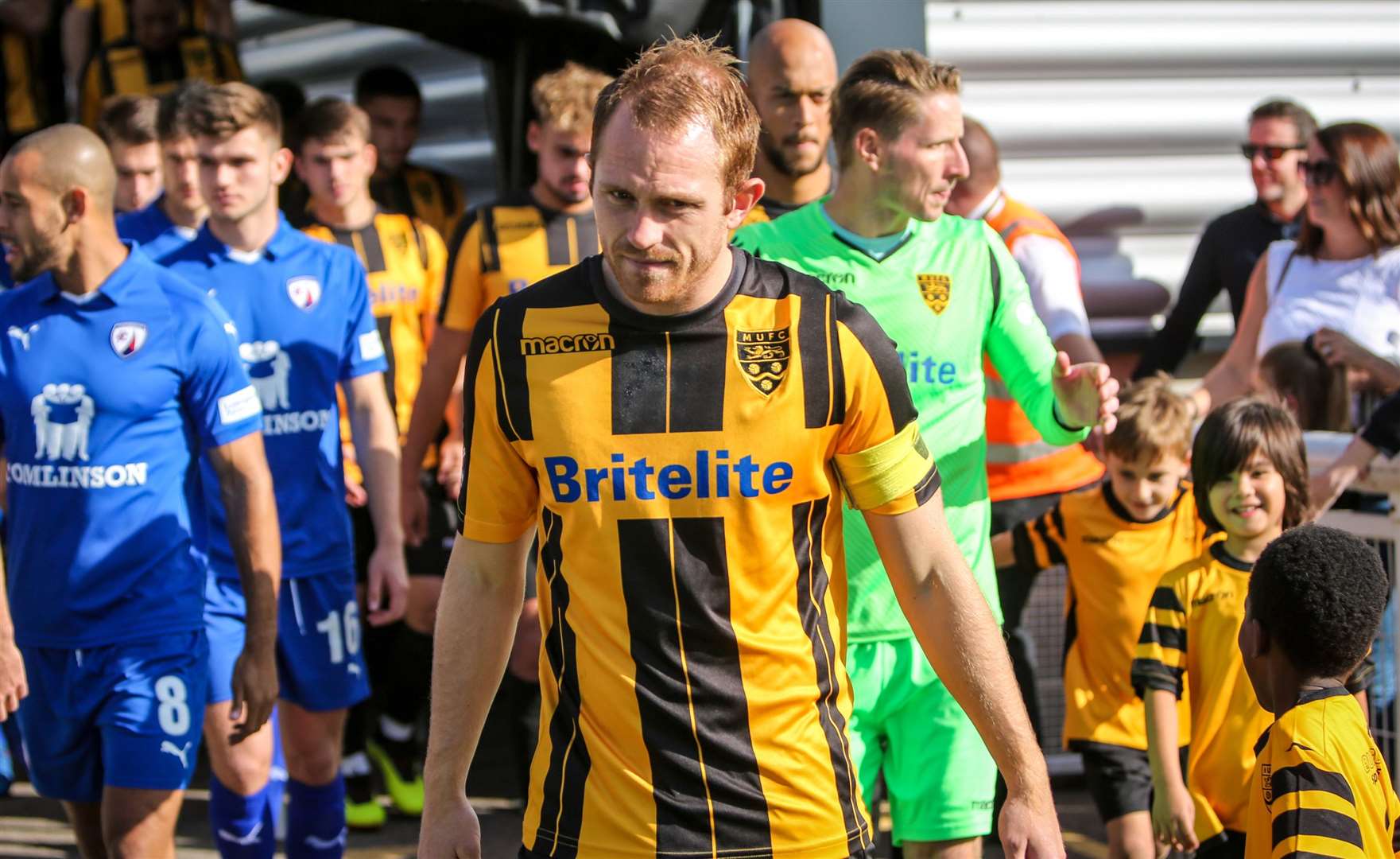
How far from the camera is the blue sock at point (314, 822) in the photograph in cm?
521

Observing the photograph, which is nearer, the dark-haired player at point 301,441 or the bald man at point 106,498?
the bald man at point 106,498

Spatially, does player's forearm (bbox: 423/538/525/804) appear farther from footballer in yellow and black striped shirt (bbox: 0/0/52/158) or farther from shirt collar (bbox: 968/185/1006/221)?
footballer in yellow and black striped shirt (bbox: 0/0/52/158)

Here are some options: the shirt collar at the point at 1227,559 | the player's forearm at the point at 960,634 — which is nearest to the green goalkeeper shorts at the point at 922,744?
the shirt collar at the point at 1227,559

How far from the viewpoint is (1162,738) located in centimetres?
421

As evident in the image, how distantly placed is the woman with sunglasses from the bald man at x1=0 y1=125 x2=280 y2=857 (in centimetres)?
308

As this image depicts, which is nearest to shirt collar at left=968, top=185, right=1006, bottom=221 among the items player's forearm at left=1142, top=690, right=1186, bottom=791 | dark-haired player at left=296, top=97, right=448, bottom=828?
dark-haired player at left=296, top=97, right=448, bottom=828

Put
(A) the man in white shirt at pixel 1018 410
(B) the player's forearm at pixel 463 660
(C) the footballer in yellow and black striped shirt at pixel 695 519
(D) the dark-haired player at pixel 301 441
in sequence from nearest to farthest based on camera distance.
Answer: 1. (C) the footballer in yellow and black striped shirt at pixel 695 519
2. (B) the player's forearm at pixel 463 660
3. (D) the dark-haired player at pixel 301 441
4. (A) the man in white shirt at pixel 1018 410

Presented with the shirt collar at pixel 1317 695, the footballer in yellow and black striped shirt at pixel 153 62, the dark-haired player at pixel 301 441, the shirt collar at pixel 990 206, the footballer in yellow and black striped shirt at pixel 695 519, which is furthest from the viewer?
the footballer in yellow and black striped shirt at pixel 153 62

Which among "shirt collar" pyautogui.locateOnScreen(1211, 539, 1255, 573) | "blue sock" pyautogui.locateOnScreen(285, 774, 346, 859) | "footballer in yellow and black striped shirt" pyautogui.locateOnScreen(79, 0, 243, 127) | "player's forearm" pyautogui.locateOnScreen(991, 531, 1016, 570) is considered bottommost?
"blue sock" pyautogui.locateOnScreen(285, 774, 346, 859)

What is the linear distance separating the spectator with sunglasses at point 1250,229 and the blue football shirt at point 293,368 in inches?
124

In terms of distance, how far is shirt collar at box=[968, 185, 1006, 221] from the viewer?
5918mm

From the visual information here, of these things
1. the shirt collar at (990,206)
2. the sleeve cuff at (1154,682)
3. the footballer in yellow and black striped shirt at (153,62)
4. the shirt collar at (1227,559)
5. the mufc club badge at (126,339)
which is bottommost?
the sleeve cuff at (1154,682)

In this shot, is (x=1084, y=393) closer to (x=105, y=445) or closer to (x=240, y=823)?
(x=105, y=445)

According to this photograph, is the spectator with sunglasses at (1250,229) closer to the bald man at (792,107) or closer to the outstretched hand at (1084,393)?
the bald man at (792,107)
